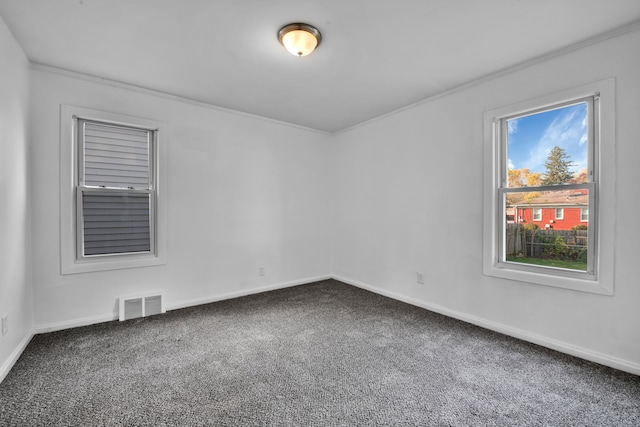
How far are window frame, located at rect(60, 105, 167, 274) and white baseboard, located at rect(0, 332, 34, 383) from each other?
623 mm

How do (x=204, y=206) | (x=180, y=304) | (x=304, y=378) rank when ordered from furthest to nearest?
1. (x=204, y=206)
2. (x=180, y=304)
3. (x=304, y=378)

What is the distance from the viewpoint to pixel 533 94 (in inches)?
106

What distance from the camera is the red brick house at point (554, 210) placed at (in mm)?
2512

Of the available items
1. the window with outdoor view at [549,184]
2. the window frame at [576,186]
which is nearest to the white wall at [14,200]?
the window frame at [576,186]

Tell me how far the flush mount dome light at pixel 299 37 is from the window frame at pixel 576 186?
1.93 m

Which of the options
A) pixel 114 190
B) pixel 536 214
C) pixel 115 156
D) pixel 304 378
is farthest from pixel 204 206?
pixel 536 214

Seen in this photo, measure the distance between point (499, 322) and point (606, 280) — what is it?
3.14 ft

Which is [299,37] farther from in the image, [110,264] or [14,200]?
[110,264]

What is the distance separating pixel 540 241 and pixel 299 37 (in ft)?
9.23

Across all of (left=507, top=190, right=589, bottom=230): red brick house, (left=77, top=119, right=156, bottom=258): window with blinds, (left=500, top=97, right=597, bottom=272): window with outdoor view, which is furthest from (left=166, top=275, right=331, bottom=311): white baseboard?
(left=507, top=190, right=589, bottom=230): red brick house

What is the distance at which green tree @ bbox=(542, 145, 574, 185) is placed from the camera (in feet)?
8.50

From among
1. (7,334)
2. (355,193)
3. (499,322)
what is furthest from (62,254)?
(499,322)

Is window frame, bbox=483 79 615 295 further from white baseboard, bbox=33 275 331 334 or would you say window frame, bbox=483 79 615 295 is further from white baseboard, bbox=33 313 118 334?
white baseboard, bbox=33 313 118 334

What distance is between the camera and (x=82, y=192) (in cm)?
306
